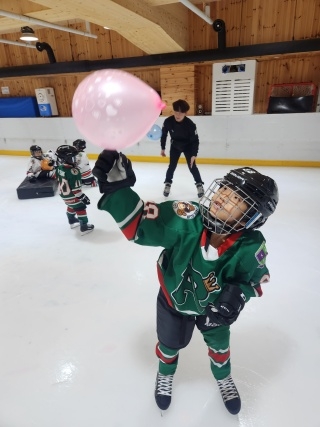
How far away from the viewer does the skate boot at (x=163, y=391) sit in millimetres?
1375

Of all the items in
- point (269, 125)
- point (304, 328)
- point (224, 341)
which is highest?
point (269, 125)

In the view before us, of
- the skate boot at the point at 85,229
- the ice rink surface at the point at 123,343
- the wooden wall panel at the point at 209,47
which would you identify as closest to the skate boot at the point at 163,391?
the ice rink surface at the point at 123,343

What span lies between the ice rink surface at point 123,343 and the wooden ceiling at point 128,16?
2923mm

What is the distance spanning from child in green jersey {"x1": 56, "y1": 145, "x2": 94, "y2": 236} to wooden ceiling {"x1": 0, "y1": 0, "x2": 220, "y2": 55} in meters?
1.97

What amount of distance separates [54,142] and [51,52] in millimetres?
2168

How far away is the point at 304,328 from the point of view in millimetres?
1825

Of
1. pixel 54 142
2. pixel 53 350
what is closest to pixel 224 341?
pixel 53 350

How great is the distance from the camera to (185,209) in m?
1.05

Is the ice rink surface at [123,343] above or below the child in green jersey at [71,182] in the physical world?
below

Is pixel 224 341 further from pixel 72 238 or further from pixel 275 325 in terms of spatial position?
pixel 72 238

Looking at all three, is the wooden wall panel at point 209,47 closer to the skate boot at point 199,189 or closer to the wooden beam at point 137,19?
the wooden beam at point 137,19

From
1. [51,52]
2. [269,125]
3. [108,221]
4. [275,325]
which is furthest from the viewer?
[51,52]

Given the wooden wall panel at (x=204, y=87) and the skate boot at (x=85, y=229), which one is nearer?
the skate boot at (x=85, y=229)

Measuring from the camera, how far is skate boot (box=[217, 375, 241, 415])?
4.42 feet
